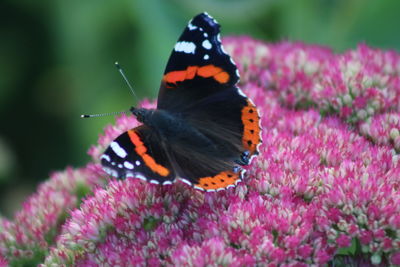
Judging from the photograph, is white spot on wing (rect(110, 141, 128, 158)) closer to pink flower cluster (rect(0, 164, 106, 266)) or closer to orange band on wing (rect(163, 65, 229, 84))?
pink flower cluster (rect(0, 164, 106, 266))

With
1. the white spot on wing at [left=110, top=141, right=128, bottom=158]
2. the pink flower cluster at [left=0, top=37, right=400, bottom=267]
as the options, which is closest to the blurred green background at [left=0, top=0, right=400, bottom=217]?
the pink flower cluster at [left=0, top=37, right=400, bottom=267]

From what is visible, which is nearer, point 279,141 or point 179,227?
point 179,227

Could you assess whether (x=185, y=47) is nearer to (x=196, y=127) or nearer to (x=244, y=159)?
(x=196, y=127)

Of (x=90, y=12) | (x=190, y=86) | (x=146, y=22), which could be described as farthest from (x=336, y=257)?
(x=90, y=12)

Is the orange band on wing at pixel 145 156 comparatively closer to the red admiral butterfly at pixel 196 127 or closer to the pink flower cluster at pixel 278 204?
the red admiral butterfly at pixel 196 127

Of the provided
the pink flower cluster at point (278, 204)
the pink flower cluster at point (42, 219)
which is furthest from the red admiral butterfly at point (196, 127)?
the pink flower cluster at point (42, 219)

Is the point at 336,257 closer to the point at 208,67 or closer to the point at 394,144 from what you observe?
the point at 394,144
